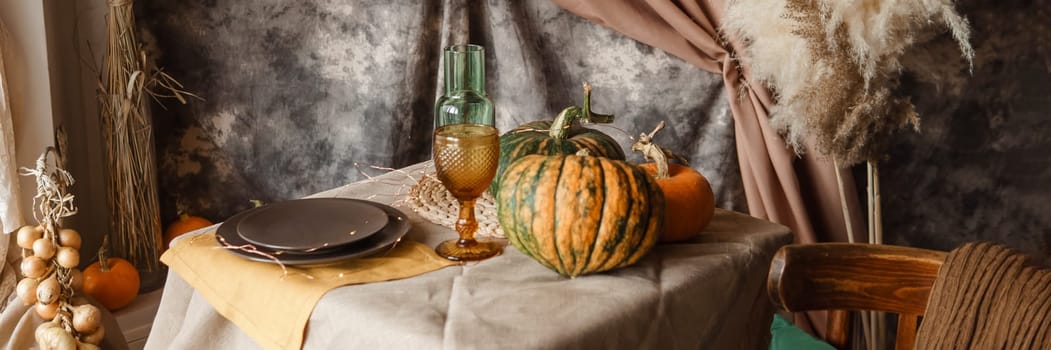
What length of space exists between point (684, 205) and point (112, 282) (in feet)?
5.61

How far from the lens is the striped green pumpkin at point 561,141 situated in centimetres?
154

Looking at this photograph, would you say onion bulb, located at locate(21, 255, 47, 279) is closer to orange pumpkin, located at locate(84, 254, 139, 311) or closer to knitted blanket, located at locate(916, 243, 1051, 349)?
orange pumpkin, located at locate(84, 254, 139, 311)

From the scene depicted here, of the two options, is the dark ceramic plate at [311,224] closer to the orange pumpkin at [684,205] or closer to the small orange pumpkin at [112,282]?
the orange pumpkin at [684,205]

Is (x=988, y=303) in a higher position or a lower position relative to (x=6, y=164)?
higher

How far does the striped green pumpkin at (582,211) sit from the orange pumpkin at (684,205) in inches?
3.8

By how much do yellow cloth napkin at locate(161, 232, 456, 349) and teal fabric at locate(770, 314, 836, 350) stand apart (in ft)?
2.98

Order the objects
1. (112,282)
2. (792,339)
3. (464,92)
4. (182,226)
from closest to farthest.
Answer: (464,92) → (792,339) → (112,282) → (182,226)

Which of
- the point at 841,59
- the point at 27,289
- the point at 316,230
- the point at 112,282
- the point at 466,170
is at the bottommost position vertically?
the point at 112,282

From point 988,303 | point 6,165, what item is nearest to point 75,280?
point 6,165

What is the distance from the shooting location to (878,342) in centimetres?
194

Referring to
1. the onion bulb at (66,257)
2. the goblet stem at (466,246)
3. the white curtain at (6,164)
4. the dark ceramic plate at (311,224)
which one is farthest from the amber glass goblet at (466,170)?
the white curtain at (6,164)

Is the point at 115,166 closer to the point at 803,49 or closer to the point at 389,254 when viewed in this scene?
the point at 389,254

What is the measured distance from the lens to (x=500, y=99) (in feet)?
8.46

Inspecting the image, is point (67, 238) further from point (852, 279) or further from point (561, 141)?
point (852, 279)
